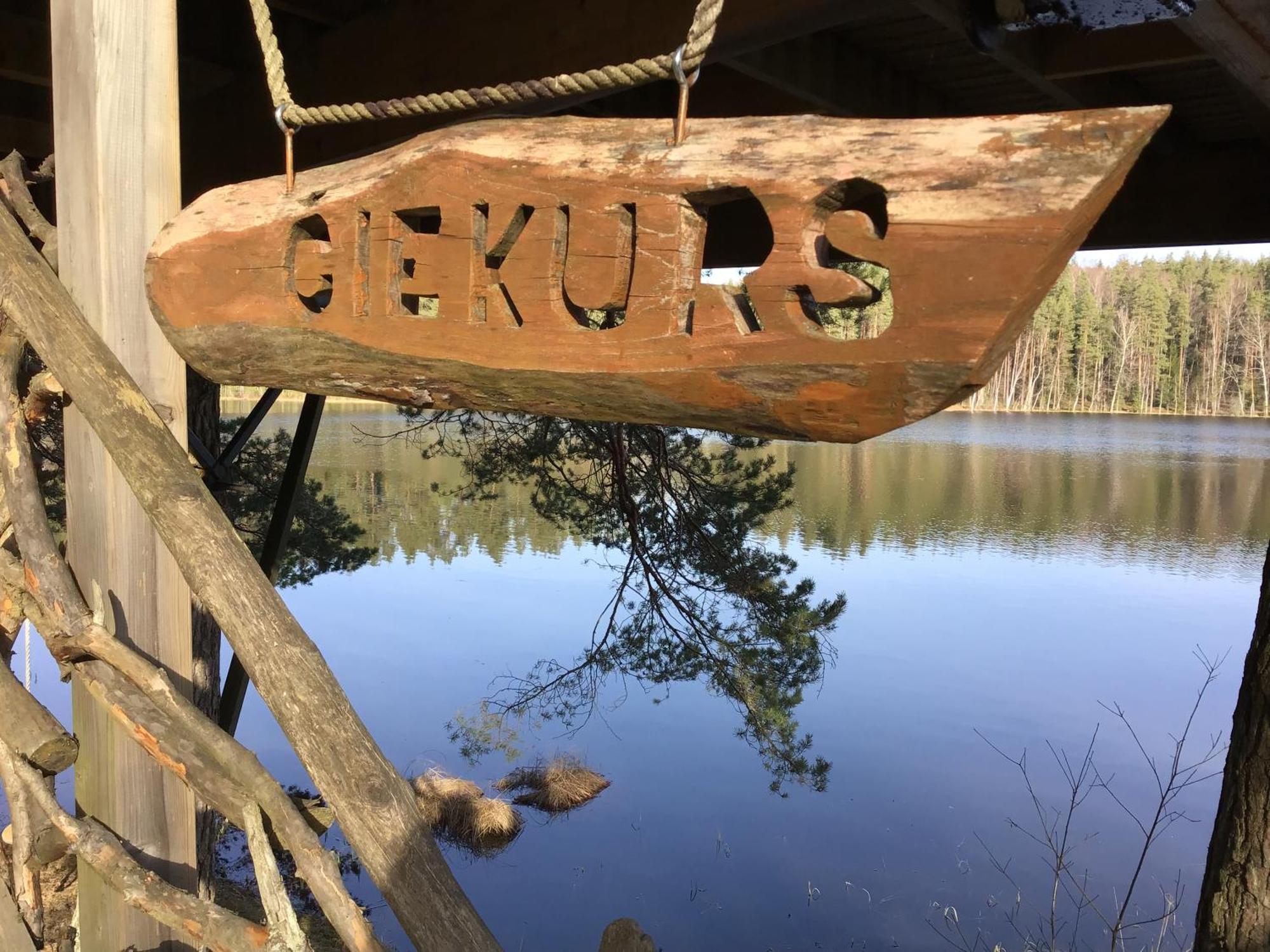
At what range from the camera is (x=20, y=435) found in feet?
4.86

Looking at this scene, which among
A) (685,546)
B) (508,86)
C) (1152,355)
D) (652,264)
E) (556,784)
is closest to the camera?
(652,264)

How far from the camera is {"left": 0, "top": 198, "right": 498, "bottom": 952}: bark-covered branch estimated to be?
3.16ft

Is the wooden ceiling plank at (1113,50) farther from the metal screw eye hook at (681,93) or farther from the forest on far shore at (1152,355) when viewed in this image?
the forest on far shore at (1152,355)

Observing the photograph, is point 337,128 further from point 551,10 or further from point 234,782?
point 234,782

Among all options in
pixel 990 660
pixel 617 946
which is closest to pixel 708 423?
pixel 617 946

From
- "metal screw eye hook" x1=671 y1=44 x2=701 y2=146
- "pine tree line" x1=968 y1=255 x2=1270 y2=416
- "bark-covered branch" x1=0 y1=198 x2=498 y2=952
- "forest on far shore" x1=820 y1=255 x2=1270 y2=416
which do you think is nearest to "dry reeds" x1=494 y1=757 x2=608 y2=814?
"bark-covered branch" x1=0 y1=198 x2=498 y2=952

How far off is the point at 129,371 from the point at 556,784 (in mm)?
7635

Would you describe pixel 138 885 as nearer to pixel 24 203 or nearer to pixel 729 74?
pixel 24 203

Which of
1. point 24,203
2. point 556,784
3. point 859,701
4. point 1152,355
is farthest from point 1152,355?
point 24,203

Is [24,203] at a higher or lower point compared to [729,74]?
lower

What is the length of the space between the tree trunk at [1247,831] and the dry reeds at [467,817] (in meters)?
6.54

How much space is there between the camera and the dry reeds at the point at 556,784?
27.5ft

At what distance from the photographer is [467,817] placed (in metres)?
7.89

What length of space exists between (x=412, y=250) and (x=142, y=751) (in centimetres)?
79
